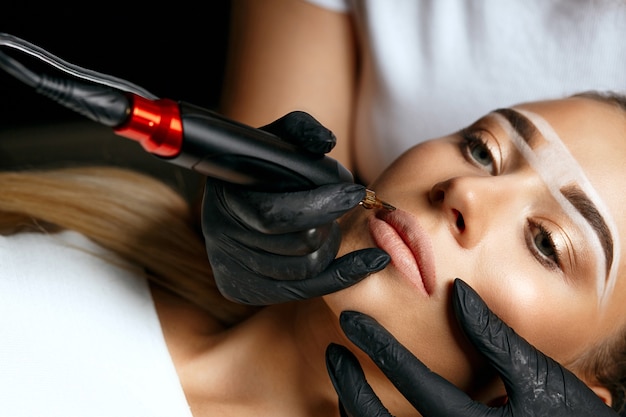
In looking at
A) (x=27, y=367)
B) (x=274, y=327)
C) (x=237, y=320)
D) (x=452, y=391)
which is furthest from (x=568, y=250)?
(x=27, y=367)

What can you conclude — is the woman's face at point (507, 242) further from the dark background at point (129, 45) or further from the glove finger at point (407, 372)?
the dark background at point (129, 45)

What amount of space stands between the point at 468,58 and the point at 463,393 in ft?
2.33

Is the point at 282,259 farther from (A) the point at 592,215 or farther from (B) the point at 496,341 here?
(A) the point at 592,215

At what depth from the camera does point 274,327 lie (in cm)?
123

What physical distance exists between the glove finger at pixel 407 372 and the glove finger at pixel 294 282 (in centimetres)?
6

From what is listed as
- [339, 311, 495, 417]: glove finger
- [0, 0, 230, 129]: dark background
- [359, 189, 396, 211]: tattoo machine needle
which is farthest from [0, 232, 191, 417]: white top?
[0, 0, 230, 129]: dark background

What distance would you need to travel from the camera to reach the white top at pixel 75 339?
105cm

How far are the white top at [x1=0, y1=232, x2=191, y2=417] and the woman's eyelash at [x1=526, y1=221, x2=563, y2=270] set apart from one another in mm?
529

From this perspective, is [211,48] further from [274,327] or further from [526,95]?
[274,327]

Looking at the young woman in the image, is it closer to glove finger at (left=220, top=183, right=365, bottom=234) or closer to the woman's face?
the woman's face

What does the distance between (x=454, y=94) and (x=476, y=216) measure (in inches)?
21.3

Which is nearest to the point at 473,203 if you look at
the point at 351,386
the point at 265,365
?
the point at 351,386

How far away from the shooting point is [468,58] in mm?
1520

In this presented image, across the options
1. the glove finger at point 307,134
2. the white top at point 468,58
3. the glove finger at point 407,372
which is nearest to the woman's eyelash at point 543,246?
the glove finger at point 407,372
